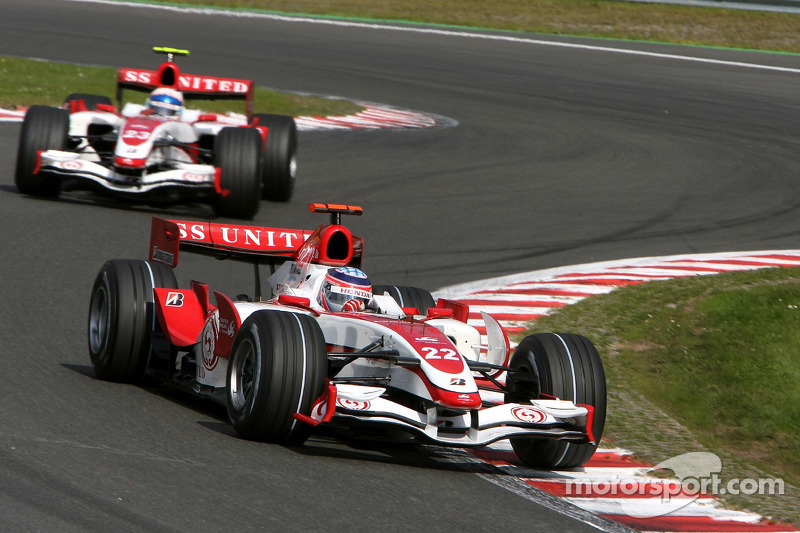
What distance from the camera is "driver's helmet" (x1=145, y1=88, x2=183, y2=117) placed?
13281mm

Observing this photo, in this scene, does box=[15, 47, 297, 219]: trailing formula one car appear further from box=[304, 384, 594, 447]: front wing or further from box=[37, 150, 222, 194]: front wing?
box=[304, 384, 594, 447]: front wing

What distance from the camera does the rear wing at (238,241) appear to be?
7.66m

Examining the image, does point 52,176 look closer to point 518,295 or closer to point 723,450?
point 518,295

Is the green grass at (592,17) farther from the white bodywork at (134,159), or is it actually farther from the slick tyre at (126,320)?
the slick tyre at (126,320)

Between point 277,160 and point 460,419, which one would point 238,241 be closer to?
point 460,419

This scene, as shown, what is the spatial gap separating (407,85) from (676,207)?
9370 mm

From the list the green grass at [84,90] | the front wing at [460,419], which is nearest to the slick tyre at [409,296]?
the front wing at [460,419]

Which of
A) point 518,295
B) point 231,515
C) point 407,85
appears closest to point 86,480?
point 231,515

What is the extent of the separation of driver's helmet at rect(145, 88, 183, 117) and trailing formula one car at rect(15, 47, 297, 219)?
0.01 m

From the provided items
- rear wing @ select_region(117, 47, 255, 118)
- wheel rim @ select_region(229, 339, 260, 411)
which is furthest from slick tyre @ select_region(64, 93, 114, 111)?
wheel rim @ select_region(229, 339, 260, 411)

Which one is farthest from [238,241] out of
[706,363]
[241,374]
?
[706,363]

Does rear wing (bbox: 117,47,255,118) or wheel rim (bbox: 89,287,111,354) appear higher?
rear wing (bbox: 117,47,255,118)

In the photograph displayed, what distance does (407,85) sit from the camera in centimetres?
2333

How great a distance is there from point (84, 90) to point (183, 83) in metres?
6.31
